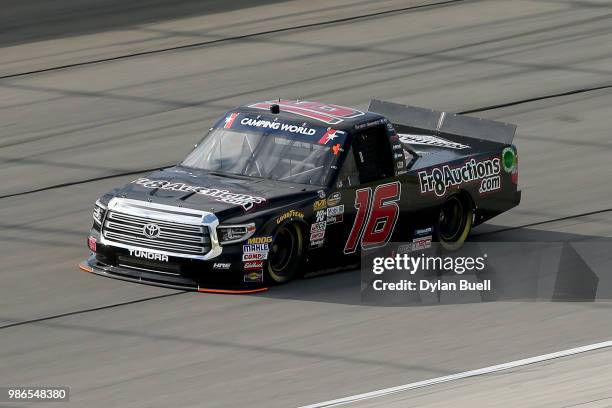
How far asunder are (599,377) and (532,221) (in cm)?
530

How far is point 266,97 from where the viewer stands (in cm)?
1927

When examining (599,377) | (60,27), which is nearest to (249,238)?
(599,377)

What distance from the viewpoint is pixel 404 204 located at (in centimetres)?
1296

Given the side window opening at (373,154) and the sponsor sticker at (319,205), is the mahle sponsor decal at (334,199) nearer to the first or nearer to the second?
the sponsor sticker at (319,205)

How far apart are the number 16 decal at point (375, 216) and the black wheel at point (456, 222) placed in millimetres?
848

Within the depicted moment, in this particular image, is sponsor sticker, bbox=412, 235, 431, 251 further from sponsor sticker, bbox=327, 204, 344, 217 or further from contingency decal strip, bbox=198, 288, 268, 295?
contingency decal strip, bbox=198, 288, 268, 295

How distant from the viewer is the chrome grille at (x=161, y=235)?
11625mm

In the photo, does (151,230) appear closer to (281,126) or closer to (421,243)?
(281,126)

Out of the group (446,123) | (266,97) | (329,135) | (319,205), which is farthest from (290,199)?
(266,97)

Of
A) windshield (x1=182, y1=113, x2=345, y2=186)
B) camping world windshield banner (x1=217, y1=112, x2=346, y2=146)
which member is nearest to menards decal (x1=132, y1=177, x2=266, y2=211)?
windshield (x1=182, y1=113, x2=345, y2=186)

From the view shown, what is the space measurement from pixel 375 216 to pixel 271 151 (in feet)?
3.45

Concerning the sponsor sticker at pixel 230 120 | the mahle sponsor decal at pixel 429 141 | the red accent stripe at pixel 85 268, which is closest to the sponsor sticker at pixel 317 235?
the sponsor sticker at pixel 230 120

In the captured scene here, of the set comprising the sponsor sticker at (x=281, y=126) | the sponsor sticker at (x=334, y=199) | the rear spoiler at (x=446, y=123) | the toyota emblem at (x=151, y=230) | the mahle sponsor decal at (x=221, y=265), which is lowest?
the mahle sponsor decal at (x=221, y=265)

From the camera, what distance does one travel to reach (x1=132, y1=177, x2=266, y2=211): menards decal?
11.8m
